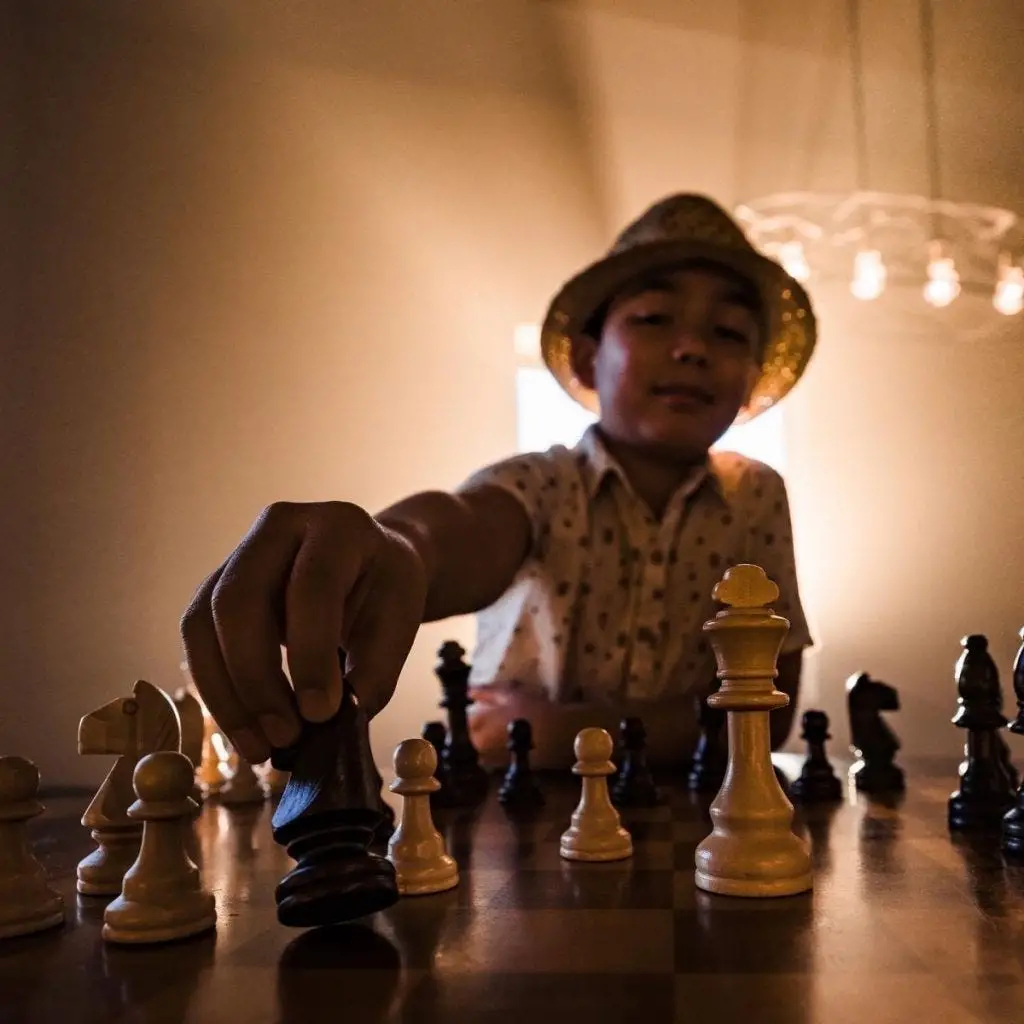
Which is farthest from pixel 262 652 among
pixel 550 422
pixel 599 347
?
pixel 550 422

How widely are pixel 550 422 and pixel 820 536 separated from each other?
0.63 metres

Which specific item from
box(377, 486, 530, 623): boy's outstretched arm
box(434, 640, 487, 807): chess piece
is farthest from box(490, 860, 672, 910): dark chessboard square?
box(377, 486, 530, 623): boy's outstretched arm

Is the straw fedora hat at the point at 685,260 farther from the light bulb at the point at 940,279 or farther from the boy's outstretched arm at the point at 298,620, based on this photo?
the boy's outstretched arm at the point at 298,620

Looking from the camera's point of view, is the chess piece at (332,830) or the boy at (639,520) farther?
the boy at (639,520)

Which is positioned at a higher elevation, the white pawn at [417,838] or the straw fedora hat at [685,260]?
the straw fedora hat at [685,260]

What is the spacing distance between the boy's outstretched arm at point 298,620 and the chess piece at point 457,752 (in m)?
0.42

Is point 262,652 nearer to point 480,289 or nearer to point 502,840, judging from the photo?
point 502,840

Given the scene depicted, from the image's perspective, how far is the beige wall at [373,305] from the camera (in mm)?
1955

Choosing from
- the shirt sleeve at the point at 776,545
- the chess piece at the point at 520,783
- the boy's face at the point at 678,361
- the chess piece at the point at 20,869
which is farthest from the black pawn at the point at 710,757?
the chess piece at the point at 20,869

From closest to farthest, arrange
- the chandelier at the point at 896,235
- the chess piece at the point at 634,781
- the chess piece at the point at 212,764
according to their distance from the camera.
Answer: the chess piece at the point at 634,781 < the chess piece at the point at 212,764 < the chandelier at the point at 896,235

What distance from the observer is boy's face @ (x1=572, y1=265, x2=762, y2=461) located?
1407 mm

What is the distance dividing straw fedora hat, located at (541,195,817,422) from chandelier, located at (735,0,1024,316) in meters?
0.61

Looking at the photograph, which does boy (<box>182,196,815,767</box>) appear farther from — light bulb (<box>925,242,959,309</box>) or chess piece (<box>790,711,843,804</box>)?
light bulb (<box>925,242,959,309</box>)

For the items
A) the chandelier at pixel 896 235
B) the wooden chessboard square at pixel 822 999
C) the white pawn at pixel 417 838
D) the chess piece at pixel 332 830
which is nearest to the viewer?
the wooden chessboard square at pixel 822 999
